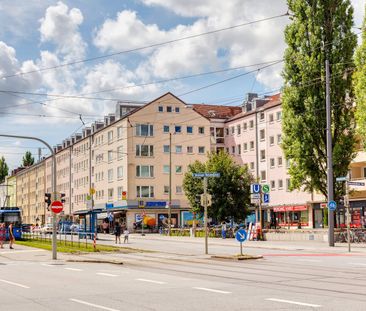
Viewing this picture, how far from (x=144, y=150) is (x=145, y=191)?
5560 millimetres

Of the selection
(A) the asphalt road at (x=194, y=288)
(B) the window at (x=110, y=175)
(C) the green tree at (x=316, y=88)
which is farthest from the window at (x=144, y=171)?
(A) the asphalt road at (x=194, y=288)

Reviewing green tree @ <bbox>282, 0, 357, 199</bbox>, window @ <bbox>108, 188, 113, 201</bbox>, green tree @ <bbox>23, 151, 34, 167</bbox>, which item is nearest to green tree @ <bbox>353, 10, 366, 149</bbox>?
green tree @ <bbox>282, 0, 357, 199</bbox>

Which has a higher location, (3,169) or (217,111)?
(217,111)

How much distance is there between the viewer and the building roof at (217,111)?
315 ft

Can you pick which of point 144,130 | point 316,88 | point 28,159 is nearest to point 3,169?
point 28,159

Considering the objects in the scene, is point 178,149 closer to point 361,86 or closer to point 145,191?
point 145,191

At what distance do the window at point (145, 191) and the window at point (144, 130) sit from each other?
23.8ft

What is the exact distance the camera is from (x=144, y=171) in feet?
292

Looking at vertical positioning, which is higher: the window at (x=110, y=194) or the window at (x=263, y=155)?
the window at (x=263, y=155)

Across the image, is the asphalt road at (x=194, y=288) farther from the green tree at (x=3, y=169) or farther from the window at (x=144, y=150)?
the green tree at (x=3, y=169)

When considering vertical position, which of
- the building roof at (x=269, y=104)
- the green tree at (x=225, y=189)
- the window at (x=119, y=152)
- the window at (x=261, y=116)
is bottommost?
the green tree at (x=225, y=189)

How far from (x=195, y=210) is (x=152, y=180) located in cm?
2669

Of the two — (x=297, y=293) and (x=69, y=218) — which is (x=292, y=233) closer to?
(x=297, y=293)

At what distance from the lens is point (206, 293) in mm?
13906
